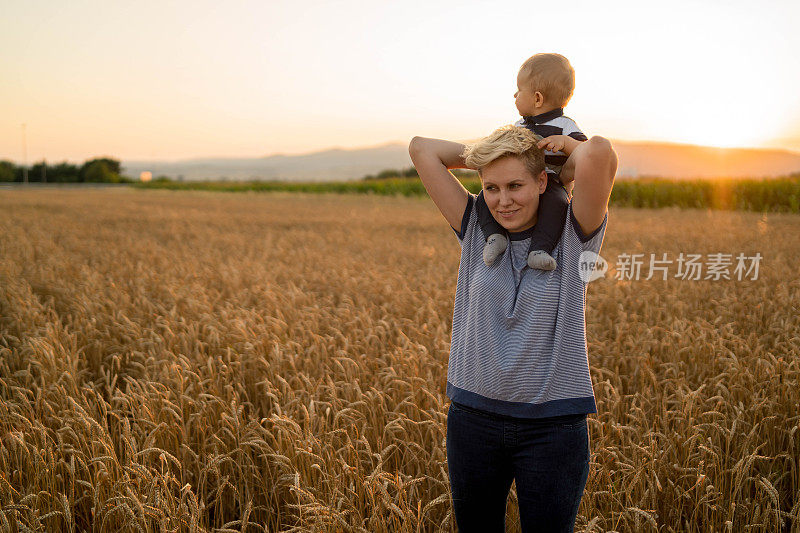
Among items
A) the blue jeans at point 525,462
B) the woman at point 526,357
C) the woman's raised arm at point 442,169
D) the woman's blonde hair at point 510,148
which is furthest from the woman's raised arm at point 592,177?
the blue jeans at point 525,462

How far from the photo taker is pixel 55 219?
60.0 feet

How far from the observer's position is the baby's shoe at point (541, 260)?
1.82m

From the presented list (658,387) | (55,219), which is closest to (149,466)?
(658,387)

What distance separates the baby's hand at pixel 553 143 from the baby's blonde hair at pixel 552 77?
0.22 m

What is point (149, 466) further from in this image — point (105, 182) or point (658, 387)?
point (105, 182)

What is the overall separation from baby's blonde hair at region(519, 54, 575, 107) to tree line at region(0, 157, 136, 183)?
331 feet

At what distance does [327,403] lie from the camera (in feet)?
10.6

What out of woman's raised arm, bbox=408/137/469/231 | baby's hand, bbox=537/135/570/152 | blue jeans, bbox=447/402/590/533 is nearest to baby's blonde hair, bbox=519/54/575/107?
baby's hand, bbox=537/135/570/152

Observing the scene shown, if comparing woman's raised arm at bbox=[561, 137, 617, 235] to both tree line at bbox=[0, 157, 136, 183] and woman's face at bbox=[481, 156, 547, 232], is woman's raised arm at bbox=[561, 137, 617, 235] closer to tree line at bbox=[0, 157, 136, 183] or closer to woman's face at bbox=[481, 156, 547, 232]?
woman's face at bbox=[481, 156, 547, 232]

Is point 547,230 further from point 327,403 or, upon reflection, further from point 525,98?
point 327,403

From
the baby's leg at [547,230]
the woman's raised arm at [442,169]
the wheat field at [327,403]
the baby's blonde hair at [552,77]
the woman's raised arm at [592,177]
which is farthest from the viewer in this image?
the wheat field at [327,403]

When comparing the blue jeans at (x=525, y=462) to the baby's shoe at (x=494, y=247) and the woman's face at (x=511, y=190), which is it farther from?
the woman's face at (x=511, y=190)

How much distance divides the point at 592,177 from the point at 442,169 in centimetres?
55

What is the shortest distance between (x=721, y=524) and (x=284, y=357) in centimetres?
288
